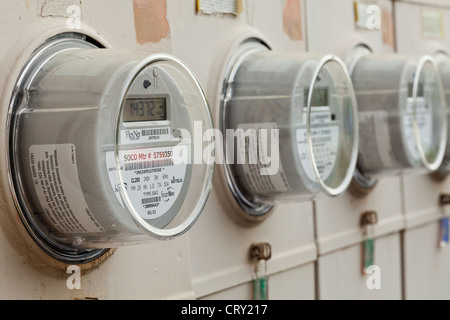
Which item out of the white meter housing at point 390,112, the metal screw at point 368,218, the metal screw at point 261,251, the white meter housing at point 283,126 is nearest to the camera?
the white meter housing at point 283,126

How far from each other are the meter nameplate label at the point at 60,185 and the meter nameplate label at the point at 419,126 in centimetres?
77

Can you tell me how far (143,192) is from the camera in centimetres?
86

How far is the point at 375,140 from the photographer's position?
144cm

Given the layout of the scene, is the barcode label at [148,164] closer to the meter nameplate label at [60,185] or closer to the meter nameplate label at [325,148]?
the meter nameplate label at [60,185]

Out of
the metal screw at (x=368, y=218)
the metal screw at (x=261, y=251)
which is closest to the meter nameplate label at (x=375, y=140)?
the metal screw at (x=368, y=218)

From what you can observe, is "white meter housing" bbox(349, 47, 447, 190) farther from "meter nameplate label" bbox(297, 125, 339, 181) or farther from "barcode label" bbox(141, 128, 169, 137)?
"barcode label" bbox(141, 128, 169, 137)

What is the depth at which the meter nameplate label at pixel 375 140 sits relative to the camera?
1428 mm

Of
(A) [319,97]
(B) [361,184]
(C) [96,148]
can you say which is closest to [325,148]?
(A) [319,97]

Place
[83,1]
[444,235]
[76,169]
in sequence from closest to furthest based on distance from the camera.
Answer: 1. [76,169]
2. [83,1]
3. [444,235]

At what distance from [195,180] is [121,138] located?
Result: 0.44 ft
